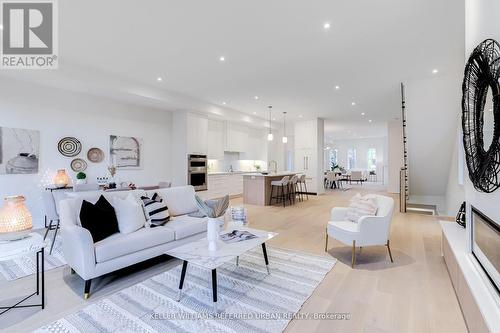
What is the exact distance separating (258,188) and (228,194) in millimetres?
3540

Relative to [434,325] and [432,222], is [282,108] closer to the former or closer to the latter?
[432,222]

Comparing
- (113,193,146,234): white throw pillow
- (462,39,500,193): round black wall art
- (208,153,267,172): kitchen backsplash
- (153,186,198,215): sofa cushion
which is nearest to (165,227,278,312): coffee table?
(113,193,146,234): white throw pillow

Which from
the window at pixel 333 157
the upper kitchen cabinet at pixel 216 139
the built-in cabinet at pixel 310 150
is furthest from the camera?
the window at pixel 333 157

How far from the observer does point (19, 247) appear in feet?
6.48

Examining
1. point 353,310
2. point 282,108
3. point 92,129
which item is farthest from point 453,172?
point 92,129

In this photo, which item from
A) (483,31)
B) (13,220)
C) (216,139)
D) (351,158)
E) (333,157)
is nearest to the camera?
(483,31)

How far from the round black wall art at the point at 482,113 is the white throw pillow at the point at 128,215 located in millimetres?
3349

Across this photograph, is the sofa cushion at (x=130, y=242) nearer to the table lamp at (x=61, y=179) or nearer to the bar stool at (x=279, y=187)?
the table lamp at (x=61, y=179)

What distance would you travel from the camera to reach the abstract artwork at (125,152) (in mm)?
5949

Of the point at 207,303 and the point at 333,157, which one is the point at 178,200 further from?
the point at 333,157

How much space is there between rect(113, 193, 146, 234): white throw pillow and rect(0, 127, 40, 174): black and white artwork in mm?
3107

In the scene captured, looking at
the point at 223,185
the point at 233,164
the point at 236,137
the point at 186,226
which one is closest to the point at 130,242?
the point at 186,226

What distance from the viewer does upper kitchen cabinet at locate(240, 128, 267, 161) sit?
386 inches

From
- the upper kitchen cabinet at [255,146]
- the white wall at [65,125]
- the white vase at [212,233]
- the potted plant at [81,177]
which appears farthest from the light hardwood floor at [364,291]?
the upper kitchen cabinet at [255,146]
